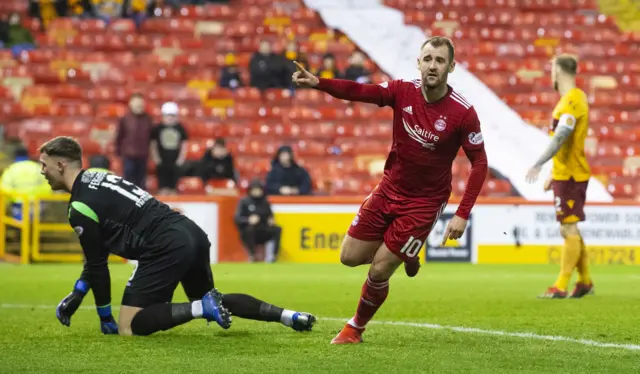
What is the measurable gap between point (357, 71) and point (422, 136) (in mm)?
14559

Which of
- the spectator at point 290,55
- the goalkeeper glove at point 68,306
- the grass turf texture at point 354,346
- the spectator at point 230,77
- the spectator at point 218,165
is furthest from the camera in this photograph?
the spectator at point 230,77

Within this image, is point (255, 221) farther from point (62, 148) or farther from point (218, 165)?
point (62, 148)

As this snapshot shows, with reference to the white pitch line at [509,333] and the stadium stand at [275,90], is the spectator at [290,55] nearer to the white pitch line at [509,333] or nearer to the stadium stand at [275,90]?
the stadium stand at [275,90]

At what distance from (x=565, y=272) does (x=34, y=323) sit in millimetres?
4905

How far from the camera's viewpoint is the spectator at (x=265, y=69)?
22.1 metres

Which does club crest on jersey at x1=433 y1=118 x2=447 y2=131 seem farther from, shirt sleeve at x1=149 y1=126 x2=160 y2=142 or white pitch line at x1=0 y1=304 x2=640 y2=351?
shirt sleeve at x1=149 y1=126 x2=160 y2=142

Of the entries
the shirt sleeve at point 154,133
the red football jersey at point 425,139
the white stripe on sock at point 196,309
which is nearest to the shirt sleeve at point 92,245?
the white stripe on sock at point 196,309

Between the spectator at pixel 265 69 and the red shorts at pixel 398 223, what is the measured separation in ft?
48.1

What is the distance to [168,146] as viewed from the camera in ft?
62.4

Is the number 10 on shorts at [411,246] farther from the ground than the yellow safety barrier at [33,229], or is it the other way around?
the number 10 on shorts at [411,246]

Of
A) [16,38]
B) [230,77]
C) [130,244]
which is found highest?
[16,38]

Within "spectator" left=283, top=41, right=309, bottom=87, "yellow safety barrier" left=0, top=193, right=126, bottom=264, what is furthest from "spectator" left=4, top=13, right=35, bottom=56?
"yellow safety barrier" left=0, top=193, right=126, bottom=264

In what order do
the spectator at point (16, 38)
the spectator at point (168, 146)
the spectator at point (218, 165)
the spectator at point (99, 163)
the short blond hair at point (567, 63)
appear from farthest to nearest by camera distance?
the spectator at point (16, 38), the spectator at point (218, 165), the spectator at point (168, 146), the spectator at point (99, 163), the short blond hair at point (567, 63)

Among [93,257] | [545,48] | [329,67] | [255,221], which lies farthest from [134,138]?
[93,257]
